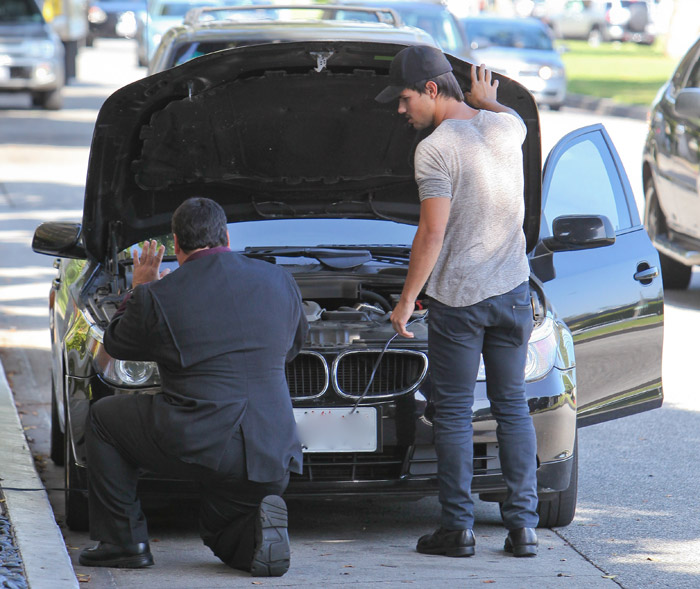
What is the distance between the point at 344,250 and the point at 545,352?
3.70ft

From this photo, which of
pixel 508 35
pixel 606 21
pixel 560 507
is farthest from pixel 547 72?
pixel 606 21

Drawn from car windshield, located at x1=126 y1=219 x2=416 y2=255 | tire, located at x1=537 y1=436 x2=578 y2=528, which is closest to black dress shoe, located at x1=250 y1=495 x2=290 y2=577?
tire, located at x1=537 y1=436 x2=578 y2=528

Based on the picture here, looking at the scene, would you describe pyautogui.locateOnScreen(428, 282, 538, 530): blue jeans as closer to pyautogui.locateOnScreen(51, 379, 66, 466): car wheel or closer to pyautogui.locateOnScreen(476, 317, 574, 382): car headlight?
pyautogui.locateOnScreen(476, 317, 574, 382): car headlight

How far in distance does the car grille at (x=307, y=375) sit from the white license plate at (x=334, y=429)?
90 mm

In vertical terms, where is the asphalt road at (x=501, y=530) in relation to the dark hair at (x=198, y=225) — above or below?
below

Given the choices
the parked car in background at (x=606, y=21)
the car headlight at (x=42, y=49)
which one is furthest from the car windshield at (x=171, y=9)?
the parked car in background at (x=606, y=21)

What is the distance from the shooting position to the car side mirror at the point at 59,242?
570 cm

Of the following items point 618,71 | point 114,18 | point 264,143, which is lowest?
point 114,18

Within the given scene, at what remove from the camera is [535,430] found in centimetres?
500

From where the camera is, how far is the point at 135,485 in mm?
4715

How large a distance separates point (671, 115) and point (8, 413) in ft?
17.9

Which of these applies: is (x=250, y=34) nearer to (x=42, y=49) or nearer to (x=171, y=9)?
(x=42, y=49)

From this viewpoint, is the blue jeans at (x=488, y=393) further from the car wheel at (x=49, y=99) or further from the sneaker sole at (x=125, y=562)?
the car wheel at (x=49, y=99)

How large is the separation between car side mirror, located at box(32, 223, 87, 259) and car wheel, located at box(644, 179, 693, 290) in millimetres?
5495
